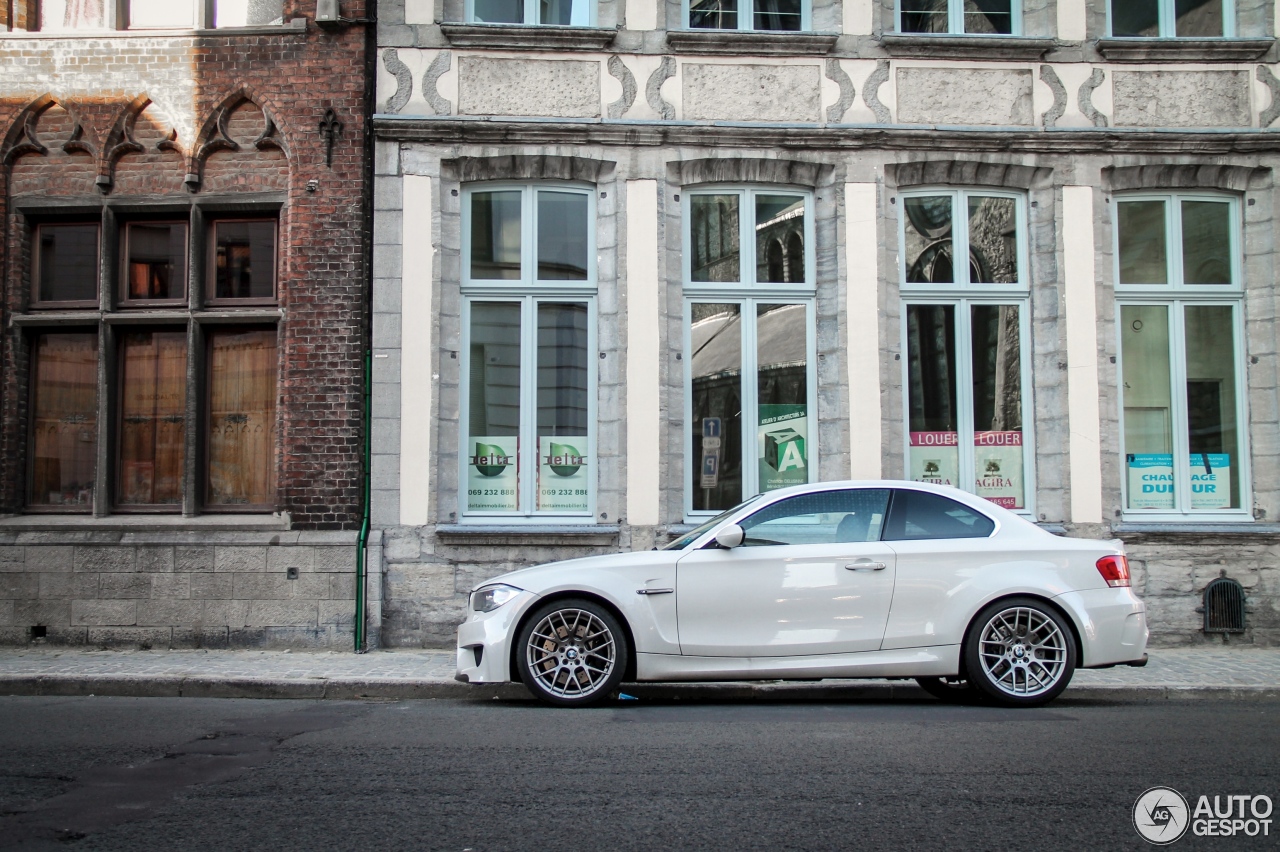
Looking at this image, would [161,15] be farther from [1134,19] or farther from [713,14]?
[1134,19]

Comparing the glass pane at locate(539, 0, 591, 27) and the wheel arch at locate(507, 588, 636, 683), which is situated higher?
the glass pane at locate(539, 0, 591, 27)

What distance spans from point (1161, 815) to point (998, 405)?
7992mm

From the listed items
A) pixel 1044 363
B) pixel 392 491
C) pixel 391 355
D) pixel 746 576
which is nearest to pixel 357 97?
pixel 391 355

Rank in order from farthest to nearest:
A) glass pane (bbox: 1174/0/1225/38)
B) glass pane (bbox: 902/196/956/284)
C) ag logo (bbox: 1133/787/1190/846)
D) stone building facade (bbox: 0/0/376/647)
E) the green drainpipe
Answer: glass pane (bbox: 1174/0/1225/38) → glass pane (bbox: 902/196/956/284) → stone building facade (bbox: 0/0/376/647) → the green drainpipe → ag logo (bbox: 1133/787/1190/846)

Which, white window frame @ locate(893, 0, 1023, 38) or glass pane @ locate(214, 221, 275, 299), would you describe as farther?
white window frame @ locate(893, 0, 1023, 38)

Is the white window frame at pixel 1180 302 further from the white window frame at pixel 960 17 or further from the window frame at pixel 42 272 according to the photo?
the window frame at pixel 42 272

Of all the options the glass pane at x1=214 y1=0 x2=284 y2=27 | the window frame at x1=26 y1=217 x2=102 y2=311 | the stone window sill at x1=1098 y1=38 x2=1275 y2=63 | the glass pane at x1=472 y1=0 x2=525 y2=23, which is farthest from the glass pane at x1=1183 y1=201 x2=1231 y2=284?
the window frame at x1=26 y1=217 x2=102 y2=311

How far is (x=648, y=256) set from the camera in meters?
12.1

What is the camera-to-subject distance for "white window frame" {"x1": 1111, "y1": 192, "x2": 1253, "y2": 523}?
40.8 feet

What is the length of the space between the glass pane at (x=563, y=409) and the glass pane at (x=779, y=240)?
6.54ft

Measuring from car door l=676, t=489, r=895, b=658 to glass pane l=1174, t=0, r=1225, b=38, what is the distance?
8121 mm

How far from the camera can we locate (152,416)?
39.7 feet

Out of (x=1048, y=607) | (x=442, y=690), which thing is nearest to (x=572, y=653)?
(x=442, y=690)

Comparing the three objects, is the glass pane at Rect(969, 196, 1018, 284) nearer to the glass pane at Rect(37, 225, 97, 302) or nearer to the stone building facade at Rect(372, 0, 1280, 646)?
the stone building facade at Rect(372, 0, 1280, 646)
